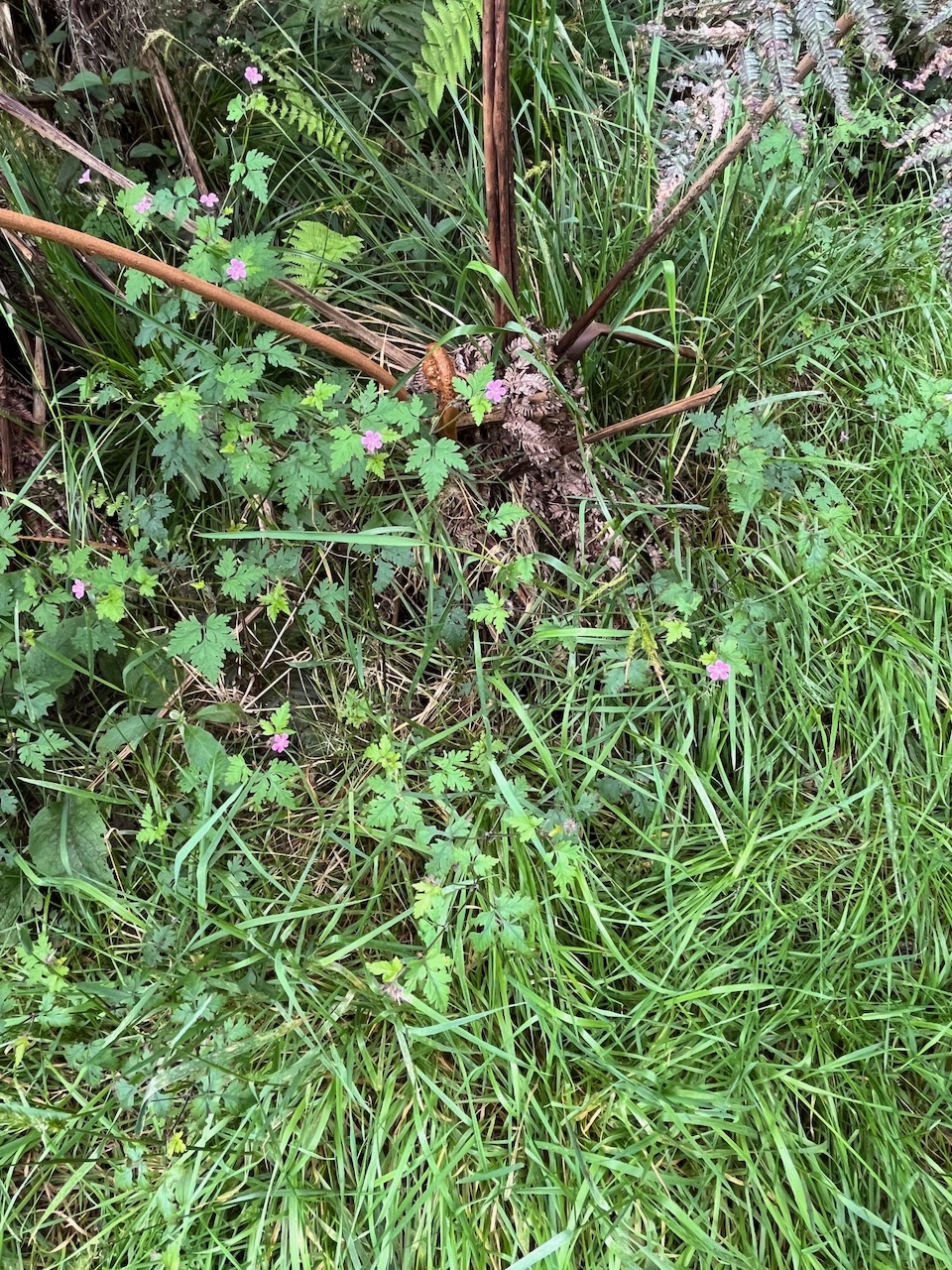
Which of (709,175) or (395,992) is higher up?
(709,175)

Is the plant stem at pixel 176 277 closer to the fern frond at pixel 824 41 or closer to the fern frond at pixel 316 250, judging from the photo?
the fern frond at pixel 316 250

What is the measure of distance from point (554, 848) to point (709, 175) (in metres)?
1.26

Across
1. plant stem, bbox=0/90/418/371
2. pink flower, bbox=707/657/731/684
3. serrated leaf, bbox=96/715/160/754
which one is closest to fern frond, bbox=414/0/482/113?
plant stem, bbox=0/90/418/371

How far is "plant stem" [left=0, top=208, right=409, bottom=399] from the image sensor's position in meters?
1.22

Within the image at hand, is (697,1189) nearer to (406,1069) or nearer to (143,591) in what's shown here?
(406,1069)

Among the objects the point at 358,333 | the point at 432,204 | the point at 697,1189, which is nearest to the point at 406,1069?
the point at 697,1189

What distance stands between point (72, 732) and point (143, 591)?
405 millimetres

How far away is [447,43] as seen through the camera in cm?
183

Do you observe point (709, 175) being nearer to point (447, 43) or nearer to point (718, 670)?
point (447, 43)

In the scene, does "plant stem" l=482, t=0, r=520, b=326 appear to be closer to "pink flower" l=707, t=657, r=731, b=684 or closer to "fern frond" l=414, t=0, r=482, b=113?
"fern frond" l=414, t=0, r=482, b=113

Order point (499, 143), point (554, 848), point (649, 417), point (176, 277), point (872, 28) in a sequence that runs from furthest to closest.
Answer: point (649, 417) < point (554, 848) < point (499, 143) < point (176, 277) < point (872, 28)

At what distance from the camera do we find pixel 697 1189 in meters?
1.53

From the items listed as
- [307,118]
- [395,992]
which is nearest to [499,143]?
[307,118]

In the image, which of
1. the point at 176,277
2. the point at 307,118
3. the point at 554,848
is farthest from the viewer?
the point at 307,118
